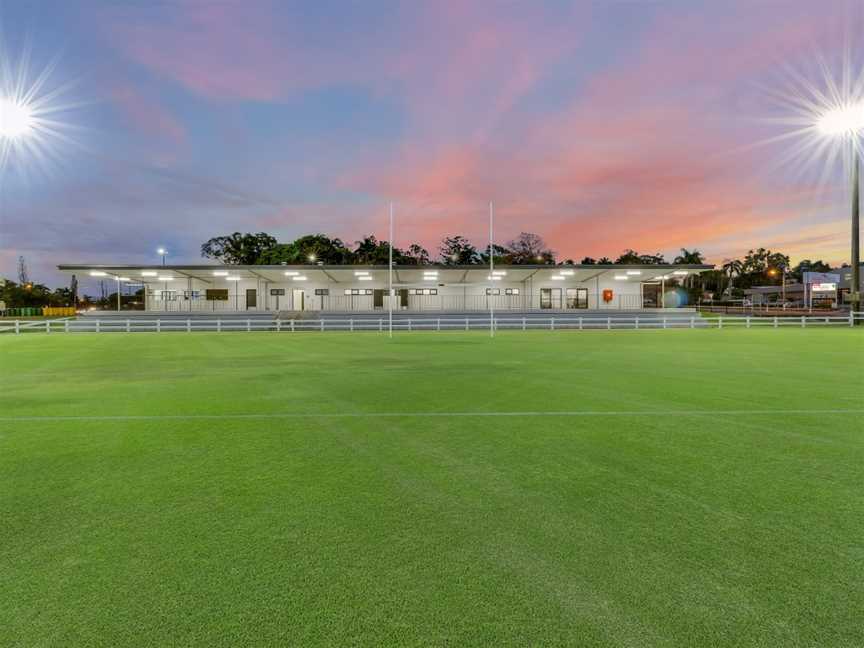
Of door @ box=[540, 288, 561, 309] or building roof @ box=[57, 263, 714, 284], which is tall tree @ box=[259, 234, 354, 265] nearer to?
building roof @ box=[57, 263, 714, 284]

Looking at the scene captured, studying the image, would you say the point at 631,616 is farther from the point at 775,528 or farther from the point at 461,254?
the point at 461,254

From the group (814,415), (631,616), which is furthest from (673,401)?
(631,616)

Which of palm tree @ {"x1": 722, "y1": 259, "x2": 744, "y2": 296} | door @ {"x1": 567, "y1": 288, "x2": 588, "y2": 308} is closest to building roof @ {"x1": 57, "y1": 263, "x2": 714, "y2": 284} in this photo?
door @ {"x1": 567, "y1": 288, "x2": 588, "y2": 308}

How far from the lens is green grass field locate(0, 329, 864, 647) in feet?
8.25

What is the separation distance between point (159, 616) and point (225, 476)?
220cm

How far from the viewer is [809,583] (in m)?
2.81

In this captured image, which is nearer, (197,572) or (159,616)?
(159,616)

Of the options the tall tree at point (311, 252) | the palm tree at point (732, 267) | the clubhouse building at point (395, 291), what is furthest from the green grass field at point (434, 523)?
the palm tree at point (732, 267)

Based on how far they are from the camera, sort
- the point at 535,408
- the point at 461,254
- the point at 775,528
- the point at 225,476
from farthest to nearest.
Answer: the point at 461,254 < the point at 535,408 < the point at 225,476 < the point at 775,528

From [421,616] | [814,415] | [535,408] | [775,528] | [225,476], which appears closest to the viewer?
[421,616]

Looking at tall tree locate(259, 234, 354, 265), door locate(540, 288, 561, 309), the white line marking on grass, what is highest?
tall tree locate(259, 234, 354, 265)

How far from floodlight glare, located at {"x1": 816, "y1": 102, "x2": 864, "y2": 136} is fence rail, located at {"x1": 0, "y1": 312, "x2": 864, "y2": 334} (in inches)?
479

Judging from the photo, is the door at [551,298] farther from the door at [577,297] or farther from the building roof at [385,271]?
the building roof at [385,271]

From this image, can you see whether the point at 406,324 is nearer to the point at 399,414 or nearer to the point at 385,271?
the point at 385,271
